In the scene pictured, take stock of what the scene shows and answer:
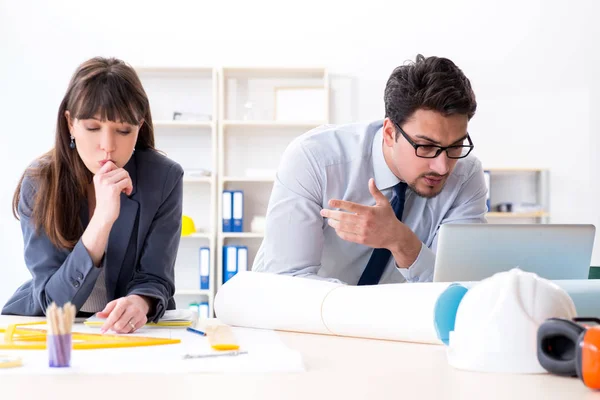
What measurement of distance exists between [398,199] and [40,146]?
352 cm

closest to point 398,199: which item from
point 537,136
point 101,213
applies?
point 101,213

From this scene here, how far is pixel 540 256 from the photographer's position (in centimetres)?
135

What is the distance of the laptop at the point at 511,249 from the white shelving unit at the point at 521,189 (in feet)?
11.2

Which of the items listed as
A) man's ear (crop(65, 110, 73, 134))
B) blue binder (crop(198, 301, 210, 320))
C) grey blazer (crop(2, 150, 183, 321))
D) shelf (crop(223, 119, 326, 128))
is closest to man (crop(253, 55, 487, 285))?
grey blazer (crop(2, 150, 183, 321))

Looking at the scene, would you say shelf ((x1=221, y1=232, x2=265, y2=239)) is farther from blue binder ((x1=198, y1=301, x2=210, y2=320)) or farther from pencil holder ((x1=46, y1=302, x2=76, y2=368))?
pencil holder ((x1=46, y1=302, x2=76, y2=368))

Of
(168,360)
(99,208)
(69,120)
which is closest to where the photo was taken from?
(168,360)

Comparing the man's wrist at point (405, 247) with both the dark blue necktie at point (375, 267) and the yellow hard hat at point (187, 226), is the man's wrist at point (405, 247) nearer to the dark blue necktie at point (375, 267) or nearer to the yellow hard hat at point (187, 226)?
the dark blue necktie at point (375, 267)

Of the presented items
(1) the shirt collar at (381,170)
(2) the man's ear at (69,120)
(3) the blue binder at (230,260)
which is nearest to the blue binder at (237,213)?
(3) the blue binder at (230,260)

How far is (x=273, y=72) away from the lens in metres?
4.75

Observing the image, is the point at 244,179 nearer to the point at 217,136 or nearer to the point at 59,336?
the point at 217,136

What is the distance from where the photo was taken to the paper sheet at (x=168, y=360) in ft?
3.30

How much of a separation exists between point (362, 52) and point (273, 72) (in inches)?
25.0

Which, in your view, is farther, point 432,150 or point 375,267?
point 375,267

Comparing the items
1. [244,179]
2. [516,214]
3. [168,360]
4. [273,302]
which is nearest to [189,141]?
[244,179]
